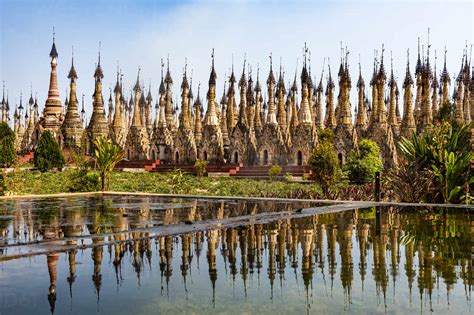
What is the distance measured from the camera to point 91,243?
24.6ft

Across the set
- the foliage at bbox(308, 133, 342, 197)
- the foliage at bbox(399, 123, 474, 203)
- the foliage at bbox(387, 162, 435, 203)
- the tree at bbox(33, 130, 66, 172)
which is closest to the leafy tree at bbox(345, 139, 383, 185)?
the foliage at bbox(308, 133, 342, 197)

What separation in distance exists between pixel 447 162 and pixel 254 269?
10.3m

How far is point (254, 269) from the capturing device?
592cm

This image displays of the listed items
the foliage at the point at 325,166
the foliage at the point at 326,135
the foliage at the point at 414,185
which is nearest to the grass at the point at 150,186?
the foliage at the point at 325,166

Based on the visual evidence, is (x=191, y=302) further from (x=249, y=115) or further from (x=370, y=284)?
(x=249, y=115)

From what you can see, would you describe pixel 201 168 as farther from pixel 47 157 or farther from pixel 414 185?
pixel 414 185

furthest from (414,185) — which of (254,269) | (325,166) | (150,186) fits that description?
(150,186)

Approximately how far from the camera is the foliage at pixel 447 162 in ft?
47.4

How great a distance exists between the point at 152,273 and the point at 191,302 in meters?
1.22

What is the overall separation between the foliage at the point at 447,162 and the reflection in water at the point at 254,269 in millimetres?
5060

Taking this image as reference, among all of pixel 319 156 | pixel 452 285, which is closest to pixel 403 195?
pixel 319 156

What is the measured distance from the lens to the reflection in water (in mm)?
4629

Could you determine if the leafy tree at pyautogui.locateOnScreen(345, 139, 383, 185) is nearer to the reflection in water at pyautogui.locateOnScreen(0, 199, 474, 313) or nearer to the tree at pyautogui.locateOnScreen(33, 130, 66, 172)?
the reflection in water at pyautogui.locateOnScreen(0, 199, 474, 313)

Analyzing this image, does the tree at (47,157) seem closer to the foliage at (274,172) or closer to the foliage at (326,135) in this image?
the foliage at (274,172)
